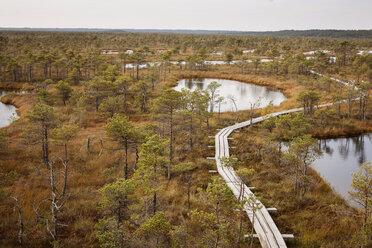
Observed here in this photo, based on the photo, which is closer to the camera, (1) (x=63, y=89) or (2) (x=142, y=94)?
(2) (x=142, y=94)

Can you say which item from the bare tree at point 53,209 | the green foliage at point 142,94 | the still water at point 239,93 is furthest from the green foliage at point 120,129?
the still water at point 239,93

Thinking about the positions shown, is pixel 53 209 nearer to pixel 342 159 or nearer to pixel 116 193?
pixel 116 193

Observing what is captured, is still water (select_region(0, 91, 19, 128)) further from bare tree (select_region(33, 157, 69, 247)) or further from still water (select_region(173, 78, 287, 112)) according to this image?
still water (select_region(173, 78, 287, 112))

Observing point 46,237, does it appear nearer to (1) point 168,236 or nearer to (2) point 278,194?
(1) point 168,236

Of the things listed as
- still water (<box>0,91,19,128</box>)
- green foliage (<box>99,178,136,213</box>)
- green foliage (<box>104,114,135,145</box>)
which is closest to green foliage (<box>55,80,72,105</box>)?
still water (<box>0,91,19,128</box>)

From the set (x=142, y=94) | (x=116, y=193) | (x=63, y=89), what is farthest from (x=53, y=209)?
(x=63, y=89)

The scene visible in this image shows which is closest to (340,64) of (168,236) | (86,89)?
(86,89)
